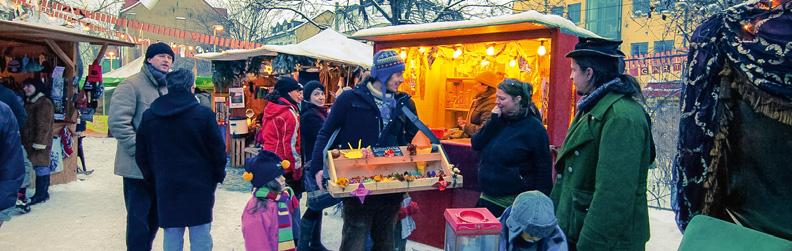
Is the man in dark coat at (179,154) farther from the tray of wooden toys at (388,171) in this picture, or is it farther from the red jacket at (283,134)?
the red jacket at (283,134)

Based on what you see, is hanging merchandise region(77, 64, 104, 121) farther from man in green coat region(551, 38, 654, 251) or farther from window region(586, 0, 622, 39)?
window region(586, 0, 622, 39)

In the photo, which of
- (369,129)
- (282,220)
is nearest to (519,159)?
(369,129)

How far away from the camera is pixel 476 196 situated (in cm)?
496

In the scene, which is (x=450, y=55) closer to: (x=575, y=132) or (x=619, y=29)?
(x=575, y=132)

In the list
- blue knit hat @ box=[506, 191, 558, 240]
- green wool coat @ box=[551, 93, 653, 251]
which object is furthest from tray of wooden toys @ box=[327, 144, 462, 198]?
green wool coat @ box=[551, 93, 653, 251]

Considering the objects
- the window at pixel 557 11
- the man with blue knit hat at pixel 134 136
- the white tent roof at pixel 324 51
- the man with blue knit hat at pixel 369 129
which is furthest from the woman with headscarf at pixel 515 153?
the window at pixel 557 11

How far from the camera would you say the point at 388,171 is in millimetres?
3791

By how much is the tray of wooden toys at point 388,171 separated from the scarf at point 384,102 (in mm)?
225

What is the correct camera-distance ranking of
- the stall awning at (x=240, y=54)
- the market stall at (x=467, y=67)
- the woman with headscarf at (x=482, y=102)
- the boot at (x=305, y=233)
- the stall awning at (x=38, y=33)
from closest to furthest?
1. the boot at (x=305, y=233)
2. the market stall at (x=467, y=67)
3. the stall awning at (x=38, y=33)
4. the woman with headscarf at (x=482, y=102)
5. the stall awning at (x=240, y=54)

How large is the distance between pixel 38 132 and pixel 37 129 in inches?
1.7

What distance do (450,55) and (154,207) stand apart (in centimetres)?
410

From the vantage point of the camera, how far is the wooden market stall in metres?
7.61

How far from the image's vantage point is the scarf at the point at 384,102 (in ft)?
12.1

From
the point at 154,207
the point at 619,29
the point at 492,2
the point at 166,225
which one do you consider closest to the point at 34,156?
the point at 154,207
